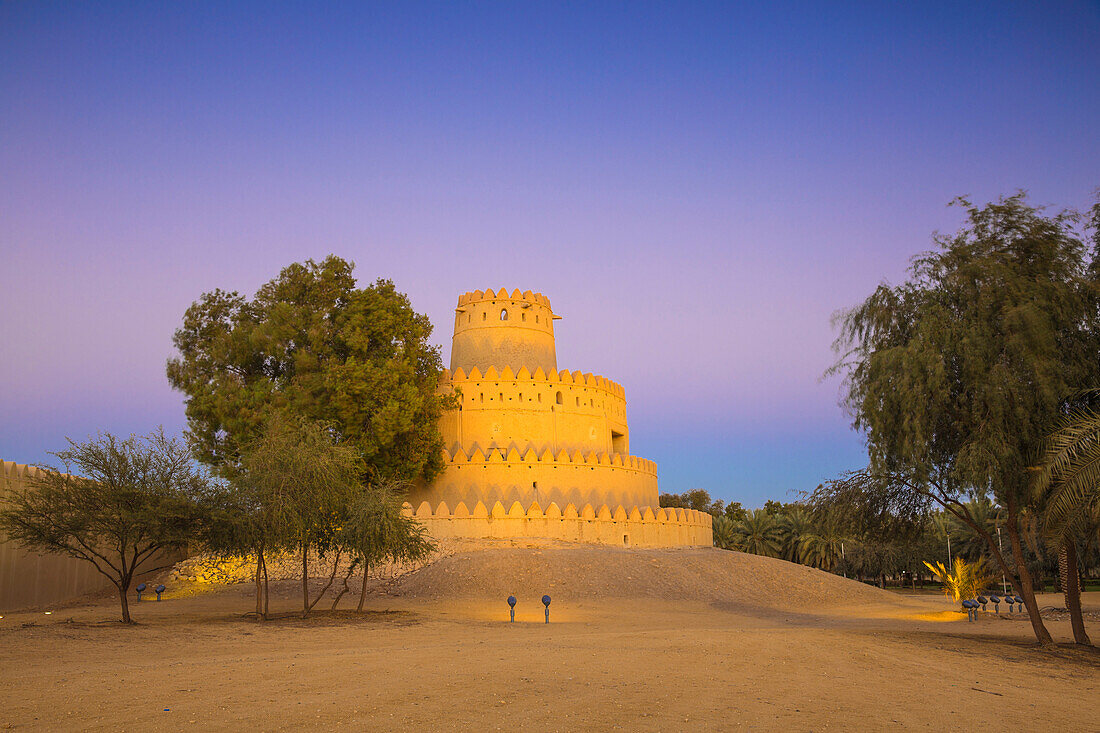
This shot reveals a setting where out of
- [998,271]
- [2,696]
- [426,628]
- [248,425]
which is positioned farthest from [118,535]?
[998,271]

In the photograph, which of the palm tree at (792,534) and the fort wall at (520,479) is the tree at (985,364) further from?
the palm tree at (792,534)

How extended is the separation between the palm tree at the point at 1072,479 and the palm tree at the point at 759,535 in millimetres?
38300

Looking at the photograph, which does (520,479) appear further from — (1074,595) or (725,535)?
(725,535)

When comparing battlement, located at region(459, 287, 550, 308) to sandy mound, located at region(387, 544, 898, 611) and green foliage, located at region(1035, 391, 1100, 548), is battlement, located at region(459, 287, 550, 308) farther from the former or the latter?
green foliage, located at region(1035, 391, 1100, 548)

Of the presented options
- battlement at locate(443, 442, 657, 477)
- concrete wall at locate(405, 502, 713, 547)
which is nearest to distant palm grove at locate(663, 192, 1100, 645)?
concrete wall at locate(405, 502, 713, 547)

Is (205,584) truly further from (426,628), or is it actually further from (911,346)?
(911,346)

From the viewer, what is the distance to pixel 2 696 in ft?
30.7

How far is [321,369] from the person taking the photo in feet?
104

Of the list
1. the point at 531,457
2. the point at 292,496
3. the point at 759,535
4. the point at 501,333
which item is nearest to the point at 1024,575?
the point at 292,496

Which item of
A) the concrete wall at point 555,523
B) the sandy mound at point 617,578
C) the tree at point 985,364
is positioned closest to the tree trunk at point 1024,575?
the tree at point 985,364

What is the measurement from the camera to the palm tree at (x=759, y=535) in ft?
173

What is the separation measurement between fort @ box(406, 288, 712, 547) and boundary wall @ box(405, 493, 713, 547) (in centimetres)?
4

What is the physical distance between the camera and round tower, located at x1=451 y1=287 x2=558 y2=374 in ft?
130

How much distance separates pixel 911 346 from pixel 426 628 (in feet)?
40.1
